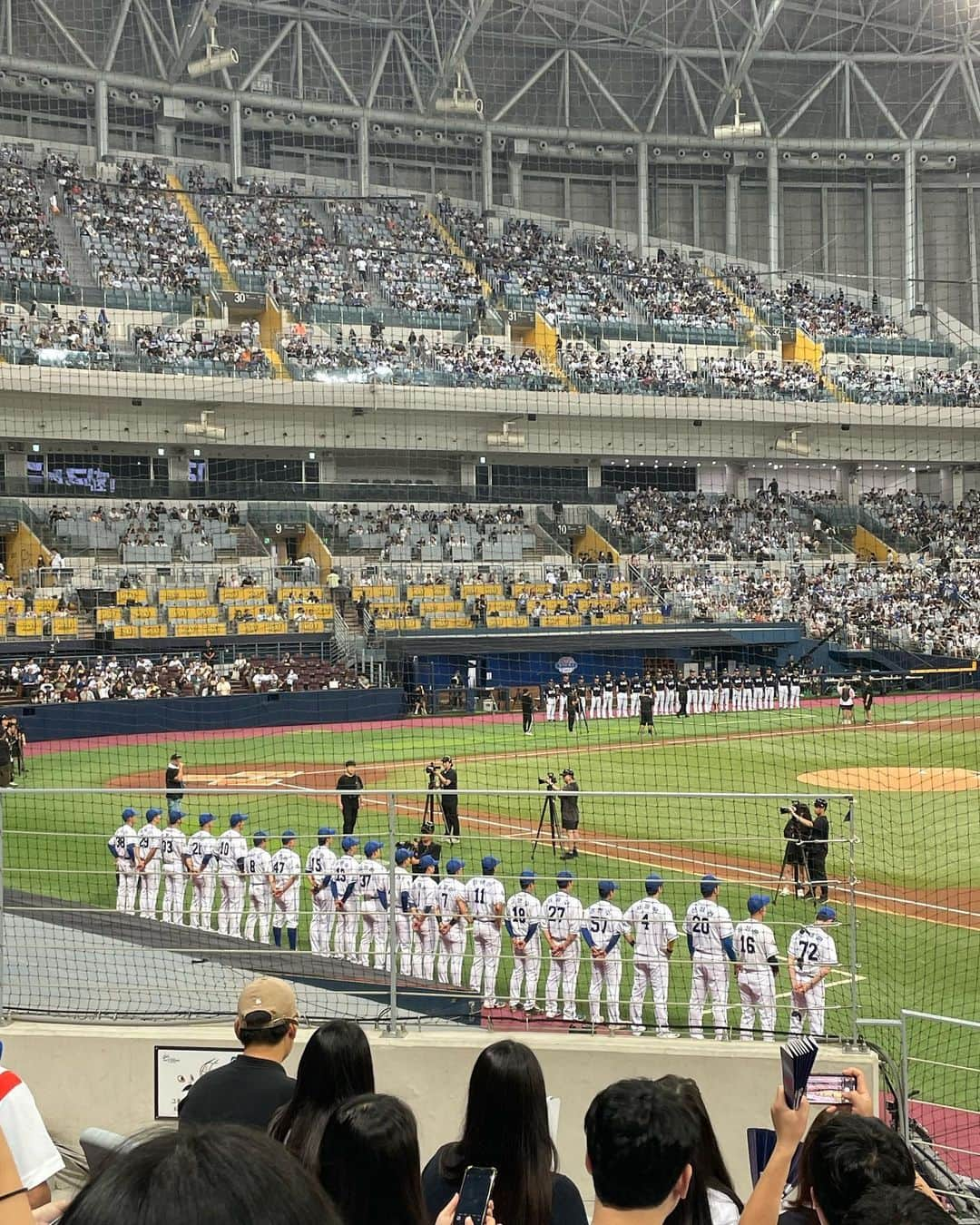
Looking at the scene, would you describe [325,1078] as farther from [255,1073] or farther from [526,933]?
[526,933]

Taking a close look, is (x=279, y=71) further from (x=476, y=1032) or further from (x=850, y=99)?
(x=476, y=1032)

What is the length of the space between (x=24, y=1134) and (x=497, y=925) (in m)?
9.27

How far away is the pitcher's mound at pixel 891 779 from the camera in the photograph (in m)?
22.0

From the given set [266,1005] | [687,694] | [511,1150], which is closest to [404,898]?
[266,1005]

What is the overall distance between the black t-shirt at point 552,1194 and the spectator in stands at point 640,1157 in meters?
0.41

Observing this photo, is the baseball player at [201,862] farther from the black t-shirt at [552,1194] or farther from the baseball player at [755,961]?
the black t-shirt at [552,1194]

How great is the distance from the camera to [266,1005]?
407 cm

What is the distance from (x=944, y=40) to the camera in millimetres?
47156

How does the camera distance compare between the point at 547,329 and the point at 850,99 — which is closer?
the point at 547,329

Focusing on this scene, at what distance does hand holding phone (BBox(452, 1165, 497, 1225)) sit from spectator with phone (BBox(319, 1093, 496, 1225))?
1.20 feet

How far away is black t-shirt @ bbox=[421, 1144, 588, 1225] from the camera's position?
3.09m

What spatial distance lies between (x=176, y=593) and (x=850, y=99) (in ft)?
110

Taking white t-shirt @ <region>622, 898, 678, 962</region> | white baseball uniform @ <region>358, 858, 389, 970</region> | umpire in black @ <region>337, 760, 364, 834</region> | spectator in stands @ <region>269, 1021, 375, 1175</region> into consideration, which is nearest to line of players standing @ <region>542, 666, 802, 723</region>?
umpire in black @ <region>337, 760, 364, 834</region>

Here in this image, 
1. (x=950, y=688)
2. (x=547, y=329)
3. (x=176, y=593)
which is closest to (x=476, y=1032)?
(x=176, y=593)
